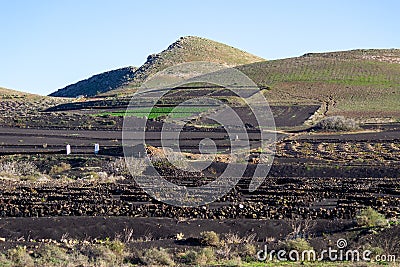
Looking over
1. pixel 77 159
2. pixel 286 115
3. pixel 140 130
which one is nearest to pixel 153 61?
pixel 286 115

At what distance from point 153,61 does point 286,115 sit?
9327 centimetres

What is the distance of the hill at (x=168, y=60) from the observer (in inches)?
6358

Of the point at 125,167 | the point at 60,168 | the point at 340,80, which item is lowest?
the point at 60,168

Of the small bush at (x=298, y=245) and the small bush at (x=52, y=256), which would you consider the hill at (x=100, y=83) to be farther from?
the small bush at (x=298, y=245)

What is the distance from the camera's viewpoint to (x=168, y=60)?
546 feet

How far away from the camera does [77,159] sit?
4616 centimetres

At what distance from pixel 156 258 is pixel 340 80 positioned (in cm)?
9403

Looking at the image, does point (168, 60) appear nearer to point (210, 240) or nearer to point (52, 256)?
point (210, 240)

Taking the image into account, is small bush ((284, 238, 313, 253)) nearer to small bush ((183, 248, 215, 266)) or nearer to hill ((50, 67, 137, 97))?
small bush ((183, 248, 215, 266))

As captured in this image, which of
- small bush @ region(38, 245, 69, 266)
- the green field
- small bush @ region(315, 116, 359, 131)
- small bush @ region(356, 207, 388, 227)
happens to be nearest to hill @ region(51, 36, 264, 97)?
the green field

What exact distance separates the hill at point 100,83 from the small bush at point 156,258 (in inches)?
→ 5347

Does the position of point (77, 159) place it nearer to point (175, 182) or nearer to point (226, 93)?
point (175, 182)

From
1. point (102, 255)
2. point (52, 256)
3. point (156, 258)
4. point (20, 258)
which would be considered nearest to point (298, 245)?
point (156, 258)

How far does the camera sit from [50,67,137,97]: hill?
162 metres
